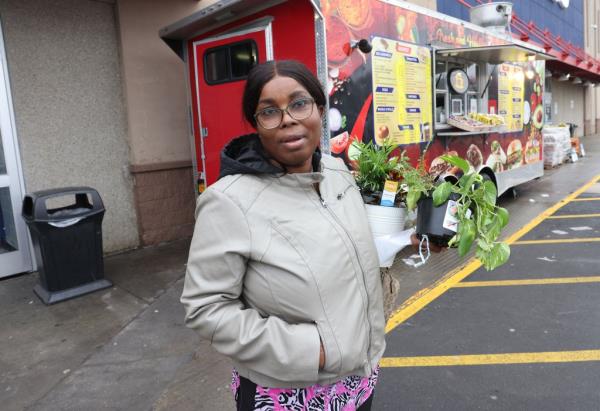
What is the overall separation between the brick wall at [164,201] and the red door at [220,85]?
3.42 ft

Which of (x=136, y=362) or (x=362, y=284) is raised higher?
(x=362, y=284)

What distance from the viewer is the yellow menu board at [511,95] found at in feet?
26.1

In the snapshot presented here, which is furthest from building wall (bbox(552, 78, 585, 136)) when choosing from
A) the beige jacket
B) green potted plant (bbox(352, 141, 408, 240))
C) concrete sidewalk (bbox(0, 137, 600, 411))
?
the beige jacket

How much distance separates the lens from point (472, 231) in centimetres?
182

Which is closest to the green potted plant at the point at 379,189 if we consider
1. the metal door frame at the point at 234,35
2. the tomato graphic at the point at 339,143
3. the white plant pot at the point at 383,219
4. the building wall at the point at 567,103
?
the white plant pot at the point at 383,219

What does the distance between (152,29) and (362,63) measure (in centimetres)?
326

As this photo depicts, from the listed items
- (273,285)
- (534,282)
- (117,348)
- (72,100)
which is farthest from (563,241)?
(72,100)

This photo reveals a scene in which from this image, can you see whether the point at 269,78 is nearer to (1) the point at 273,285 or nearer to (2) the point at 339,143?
(1) the point at 273,285

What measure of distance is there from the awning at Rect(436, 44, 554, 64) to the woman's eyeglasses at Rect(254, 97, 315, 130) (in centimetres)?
507

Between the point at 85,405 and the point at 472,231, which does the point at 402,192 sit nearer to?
the point at 472,231

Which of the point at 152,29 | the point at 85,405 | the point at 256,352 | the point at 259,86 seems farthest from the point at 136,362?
the point at 152,29

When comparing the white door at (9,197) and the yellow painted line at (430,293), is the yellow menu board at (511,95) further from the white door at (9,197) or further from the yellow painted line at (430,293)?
the white door at (9,197)

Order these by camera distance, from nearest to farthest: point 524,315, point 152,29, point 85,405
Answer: point 85,405 → point 524,315 → point 152,29

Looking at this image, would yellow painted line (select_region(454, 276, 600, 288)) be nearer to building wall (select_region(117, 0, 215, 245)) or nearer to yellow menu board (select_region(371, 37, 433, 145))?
yellow menu board (select_region(371, 37, 433, 145))
